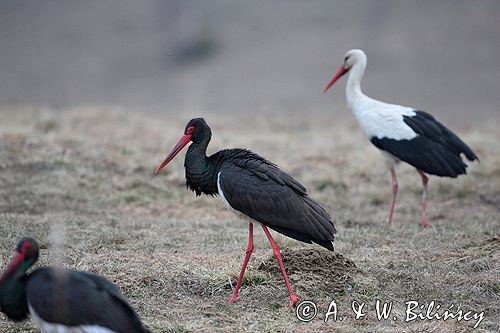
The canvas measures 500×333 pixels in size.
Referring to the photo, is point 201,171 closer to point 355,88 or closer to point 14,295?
point 14,295

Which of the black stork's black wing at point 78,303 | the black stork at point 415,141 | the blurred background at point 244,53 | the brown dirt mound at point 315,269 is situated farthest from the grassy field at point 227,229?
the blurred background at point 244,53

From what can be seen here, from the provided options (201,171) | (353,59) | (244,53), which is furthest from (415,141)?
(244,53)

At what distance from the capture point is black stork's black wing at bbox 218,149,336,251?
5.67 m

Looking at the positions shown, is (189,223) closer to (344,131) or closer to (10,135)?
(10,135)

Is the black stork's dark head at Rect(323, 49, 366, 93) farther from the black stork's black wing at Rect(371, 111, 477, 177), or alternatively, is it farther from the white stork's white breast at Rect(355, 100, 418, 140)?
the black stork's black wing at Rect(371, 111, 477, 177)

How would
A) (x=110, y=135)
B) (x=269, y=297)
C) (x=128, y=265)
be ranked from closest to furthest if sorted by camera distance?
1. (x=269, y=297)
2. (x=128, y=265)
3. (x=110, y=135)

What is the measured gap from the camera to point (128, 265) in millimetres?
6078

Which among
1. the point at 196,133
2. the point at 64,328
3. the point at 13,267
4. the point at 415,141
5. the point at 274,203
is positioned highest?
the point at 415,141

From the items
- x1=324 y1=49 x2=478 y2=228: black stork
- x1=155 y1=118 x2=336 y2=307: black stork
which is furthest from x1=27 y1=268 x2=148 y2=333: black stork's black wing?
x1=324 y1=49 x2=478 y2=228: black stork

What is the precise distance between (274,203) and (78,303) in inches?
78.8

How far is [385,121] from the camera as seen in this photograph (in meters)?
8.94

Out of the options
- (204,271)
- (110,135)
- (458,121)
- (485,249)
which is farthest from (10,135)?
(458,121)

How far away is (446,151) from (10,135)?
639 centimetres

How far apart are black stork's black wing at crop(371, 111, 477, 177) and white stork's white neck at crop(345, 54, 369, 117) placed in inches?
33.6
